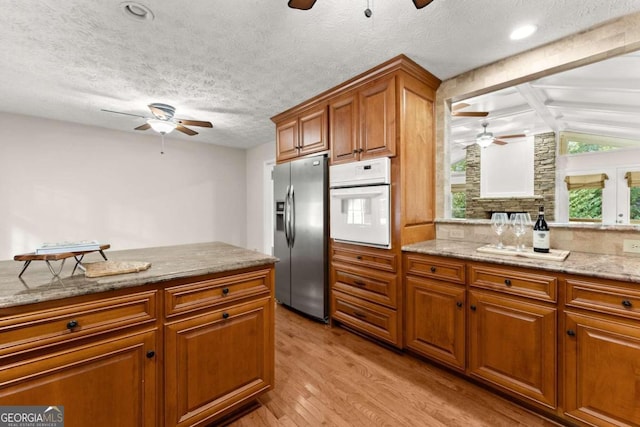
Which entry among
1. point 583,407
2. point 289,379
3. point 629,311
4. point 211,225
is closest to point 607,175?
point 629,311

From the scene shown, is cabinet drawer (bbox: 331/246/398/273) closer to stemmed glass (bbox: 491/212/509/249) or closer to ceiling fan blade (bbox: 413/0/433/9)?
stemmed glass (bbox: 491/212/509/249)

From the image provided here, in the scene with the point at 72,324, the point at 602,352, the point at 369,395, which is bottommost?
the point at 369,395

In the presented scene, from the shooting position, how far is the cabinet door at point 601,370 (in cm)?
128

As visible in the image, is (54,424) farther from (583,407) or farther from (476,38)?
(476,38)

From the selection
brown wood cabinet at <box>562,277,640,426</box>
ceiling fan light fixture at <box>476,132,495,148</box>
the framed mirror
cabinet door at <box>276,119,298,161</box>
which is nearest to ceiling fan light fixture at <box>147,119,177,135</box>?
cabinet door at <box>276,119,298,161</box>

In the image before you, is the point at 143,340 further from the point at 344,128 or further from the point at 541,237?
the point at 541,237

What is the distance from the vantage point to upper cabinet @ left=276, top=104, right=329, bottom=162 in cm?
286

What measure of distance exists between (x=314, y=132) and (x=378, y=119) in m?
0.85

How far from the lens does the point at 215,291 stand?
1.43 meters

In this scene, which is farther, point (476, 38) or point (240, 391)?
point (476, 38)

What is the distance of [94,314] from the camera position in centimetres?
110

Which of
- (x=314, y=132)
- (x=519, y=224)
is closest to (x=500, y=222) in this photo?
(x=519, y=224)

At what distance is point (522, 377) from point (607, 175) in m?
1.66

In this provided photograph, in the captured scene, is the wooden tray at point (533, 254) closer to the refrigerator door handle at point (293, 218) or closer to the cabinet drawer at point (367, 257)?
the cabinet drawer at point (367, 257)
